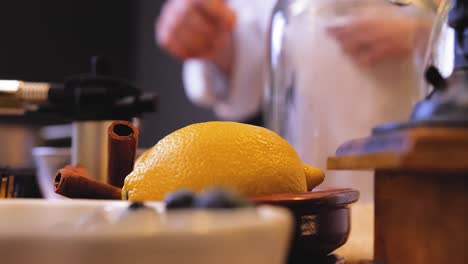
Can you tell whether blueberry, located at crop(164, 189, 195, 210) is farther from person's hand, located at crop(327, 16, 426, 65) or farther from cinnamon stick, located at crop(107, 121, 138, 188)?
person's hand, located at crop(327, 16, 426, 65)

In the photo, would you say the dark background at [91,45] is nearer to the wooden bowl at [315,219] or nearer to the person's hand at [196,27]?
the person's hand at [196,27]

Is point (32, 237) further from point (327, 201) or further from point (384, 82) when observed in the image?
point (384, 82)

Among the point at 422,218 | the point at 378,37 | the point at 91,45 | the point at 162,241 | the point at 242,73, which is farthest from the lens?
the point at 91,45

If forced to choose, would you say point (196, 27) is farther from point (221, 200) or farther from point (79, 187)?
point (221, 200)

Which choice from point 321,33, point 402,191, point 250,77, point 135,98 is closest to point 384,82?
point 321,33

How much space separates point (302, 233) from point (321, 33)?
1.67ft

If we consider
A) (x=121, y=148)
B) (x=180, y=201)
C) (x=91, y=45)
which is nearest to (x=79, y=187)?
(x=121, y=148)

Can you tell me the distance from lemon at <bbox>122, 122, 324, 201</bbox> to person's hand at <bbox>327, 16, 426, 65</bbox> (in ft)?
1.53

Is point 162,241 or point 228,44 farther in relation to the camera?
point 228,44

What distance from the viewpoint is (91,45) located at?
2.73m

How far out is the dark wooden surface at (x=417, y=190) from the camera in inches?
9.3

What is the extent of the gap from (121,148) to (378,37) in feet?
1.62

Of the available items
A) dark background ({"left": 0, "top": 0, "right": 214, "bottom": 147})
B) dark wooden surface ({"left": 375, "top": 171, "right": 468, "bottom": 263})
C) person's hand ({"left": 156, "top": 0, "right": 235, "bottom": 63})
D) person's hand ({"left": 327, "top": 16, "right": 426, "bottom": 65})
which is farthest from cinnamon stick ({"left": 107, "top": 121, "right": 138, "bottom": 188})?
dark background ({"left": 0, "top": 0, "right": 214, "bottom": 147})

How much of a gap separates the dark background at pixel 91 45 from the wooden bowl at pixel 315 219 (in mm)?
2025
